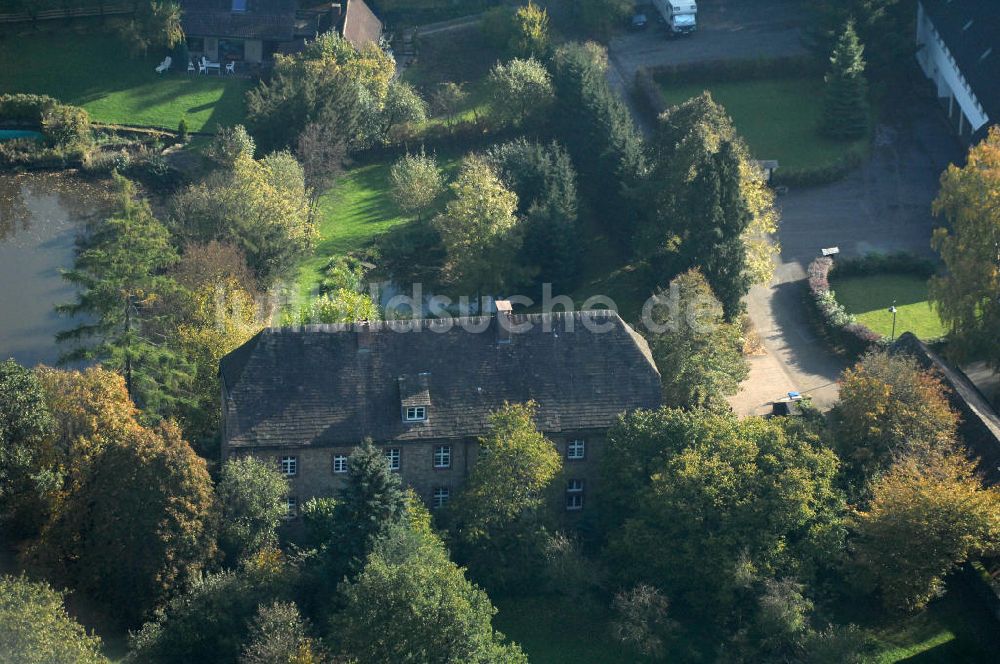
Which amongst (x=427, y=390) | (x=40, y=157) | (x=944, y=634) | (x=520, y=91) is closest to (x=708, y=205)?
(x=427, y=390)

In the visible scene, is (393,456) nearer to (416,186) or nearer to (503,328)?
(503,328)

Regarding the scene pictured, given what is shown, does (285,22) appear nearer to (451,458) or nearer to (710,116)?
(710,116)

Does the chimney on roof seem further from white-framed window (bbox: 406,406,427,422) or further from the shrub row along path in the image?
the shrub row along path

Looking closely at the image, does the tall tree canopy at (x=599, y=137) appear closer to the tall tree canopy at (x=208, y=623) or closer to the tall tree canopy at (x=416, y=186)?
the tall tree canopy at (x=416, y=186)

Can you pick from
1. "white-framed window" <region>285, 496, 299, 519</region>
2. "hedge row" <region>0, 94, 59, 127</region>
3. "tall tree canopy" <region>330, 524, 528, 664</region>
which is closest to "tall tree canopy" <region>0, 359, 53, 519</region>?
"white-framed window" <region>285, 496, 299, 519</region>

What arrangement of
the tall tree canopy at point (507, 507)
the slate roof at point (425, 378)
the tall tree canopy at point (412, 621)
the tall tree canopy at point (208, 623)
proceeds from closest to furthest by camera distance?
the tall tree canopy at point (412, 621)
the tall tree canopy at point (208, 623)
the tall tree canopy at point (507, 507)
the slate roof at point (425, 378)

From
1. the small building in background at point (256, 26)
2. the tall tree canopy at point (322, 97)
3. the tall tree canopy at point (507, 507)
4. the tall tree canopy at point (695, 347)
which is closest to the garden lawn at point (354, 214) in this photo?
the tall tree canopy at point (322, 97)
